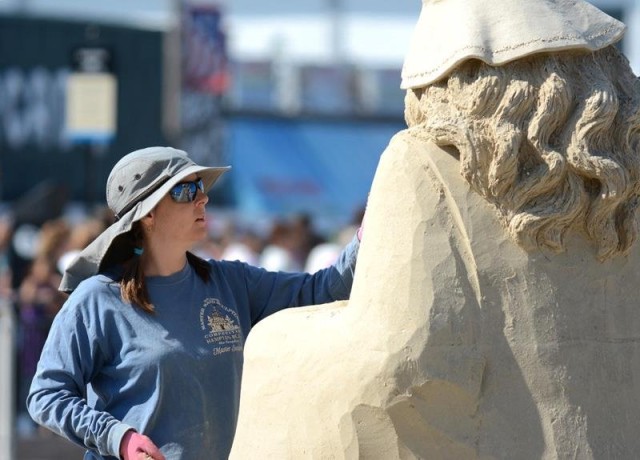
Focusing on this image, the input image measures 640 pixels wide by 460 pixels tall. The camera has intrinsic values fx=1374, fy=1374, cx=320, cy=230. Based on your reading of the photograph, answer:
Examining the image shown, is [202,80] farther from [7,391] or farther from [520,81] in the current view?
[520,81]

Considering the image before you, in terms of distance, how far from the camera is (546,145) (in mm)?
2973

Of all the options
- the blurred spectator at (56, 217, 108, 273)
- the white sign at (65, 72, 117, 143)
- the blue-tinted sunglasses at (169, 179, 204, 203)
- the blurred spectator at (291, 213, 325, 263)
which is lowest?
the blurred spectator at (291, 213, 325, 263)

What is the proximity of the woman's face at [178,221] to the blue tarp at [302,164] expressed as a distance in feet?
45.7

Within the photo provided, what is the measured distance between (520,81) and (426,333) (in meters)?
0.59

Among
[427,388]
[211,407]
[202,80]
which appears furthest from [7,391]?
[202,80]

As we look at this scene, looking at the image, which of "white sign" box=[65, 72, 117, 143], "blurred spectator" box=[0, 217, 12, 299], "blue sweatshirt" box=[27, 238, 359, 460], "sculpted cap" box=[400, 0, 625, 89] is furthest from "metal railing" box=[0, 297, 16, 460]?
"sculpted cap" box=[400, 0, 625, 89]

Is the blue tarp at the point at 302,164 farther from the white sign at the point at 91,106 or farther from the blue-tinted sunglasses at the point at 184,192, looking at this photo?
the blue-tinted sunglasses at the point at 184,192

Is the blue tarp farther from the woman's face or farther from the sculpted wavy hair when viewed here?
the sculpted wavy hair

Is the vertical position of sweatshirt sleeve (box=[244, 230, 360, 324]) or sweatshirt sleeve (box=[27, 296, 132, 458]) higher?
sweatshirt sleeve (box=[244, 230, 360, 324])

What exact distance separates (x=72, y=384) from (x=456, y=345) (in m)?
1.29

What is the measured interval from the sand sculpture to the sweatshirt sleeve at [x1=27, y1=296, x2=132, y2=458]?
2.61 feet

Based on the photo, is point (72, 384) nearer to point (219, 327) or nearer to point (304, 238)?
point (219, 327)

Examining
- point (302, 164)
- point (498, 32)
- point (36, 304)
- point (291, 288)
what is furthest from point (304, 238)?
point (302, 164)

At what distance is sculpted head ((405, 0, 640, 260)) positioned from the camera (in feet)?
9.72
